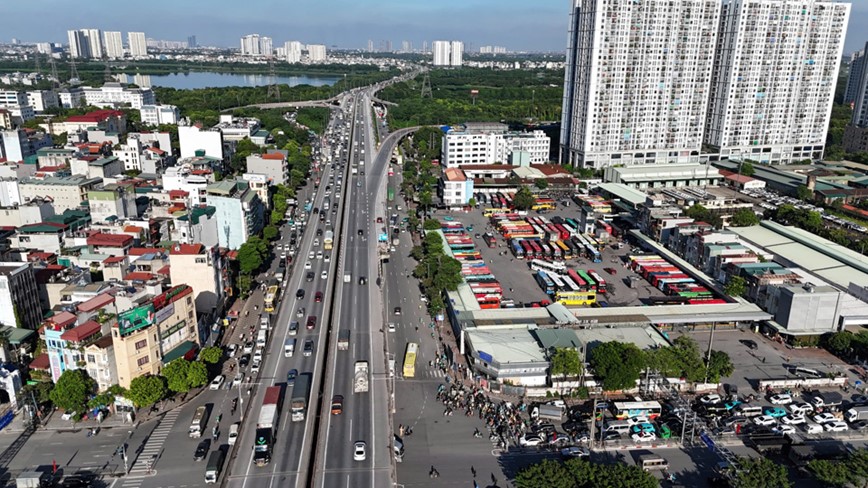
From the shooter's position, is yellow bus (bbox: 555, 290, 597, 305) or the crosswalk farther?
yellow bus (bbox: 555, 290, 597, 305)

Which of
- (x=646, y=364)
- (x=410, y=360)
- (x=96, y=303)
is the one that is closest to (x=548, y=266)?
(x=646, y=364)

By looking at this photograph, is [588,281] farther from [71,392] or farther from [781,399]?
[71,392]

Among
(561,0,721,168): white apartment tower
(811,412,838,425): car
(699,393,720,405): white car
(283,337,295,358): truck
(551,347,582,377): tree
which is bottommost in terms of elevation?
(811,412,838,425): car

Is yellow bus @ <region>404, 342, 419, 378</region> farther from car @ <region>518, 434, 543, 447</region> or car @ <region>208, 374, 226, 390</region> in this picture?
car @ <region>208, 374, 226, 390</region>

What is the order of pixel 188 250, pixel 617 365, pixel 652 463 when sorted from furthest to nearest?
pixel 188 250 → pixel 617 365 → pixel 652 463

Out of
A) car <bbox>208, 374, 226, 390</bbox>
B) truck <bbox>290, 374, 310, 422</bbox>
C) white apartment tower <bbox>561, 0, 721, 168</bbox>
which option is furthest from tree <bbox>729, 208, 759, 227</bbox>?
car <bbox>208, 374, 226, 390</bbox>

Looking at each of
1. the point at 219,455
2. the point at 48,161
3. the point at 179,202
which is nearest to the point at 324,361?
the point at 219,455

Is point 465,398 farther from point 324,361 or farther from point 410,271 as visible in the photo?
point 410,271
